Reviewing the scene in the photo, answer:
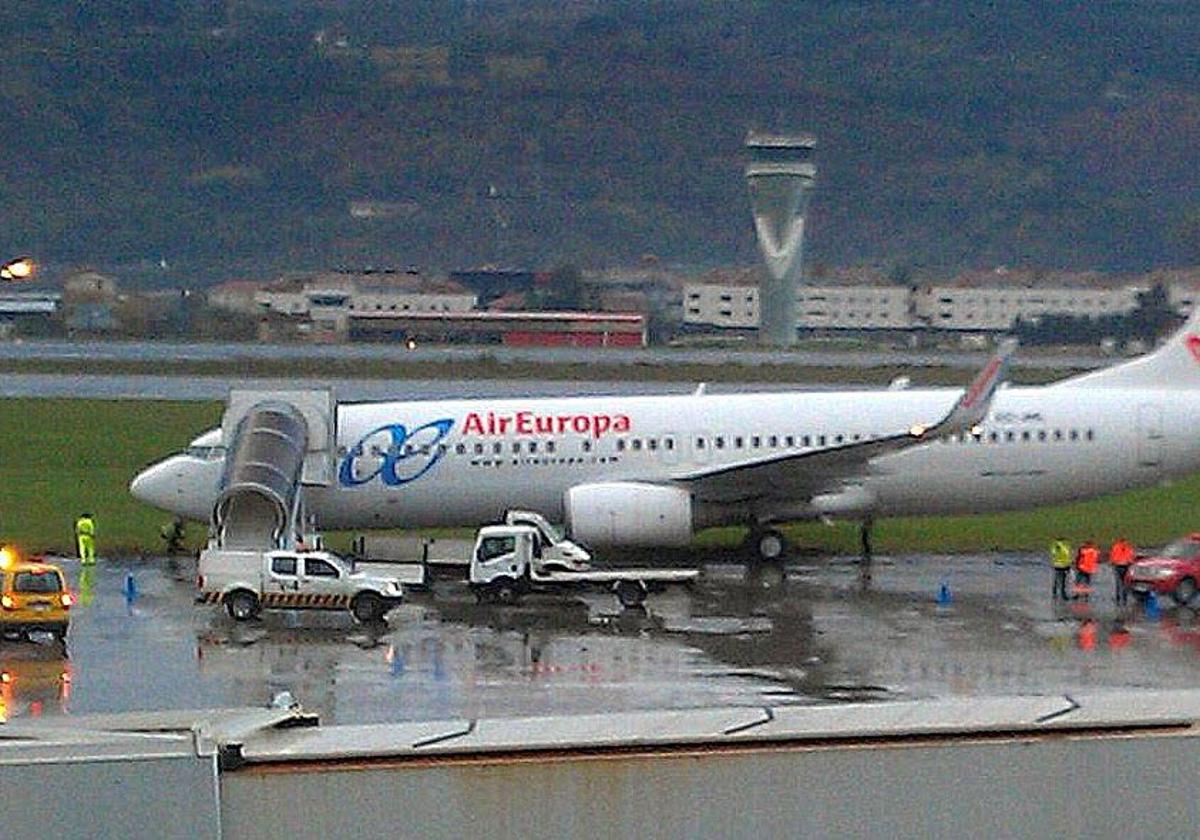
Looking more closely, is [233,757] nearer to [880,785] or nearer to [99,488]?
Answer: [880,785]

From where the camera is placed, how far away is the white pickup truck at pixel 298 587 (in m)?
31.1

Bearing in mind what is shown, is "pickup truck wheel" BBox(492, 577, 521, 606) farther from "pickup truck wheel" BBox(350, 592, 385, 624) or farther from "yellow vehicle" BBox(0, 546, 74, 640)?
"yellow vehicle" BBox(0, 546, 74, 640)

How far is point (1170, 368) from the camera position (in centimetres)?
4022

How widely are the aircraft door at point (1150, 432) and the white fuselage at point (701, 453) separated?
0.05ft

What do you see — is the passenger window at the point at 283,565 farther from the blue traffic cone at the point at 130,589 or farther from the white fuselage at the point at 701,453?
the white fuselage at the point at 701,453

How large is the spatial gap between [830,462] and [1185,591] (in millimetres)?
6452

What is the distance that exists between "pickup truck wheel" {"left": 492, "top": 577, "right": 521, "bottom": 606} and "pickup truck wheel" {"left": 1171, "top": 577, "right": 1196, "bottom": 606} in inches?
344

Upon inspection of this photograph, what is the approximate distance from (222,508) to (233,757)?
79.1 ft

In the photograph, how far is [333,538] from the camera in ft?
135

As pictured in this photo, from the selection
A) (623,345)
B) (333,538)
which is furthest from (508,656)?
(623,345)

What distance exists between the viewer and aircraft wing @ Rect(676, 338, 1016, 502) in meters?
36.8

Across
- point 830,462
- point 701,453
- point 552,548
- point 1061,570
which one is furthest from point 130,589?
point 1061,570

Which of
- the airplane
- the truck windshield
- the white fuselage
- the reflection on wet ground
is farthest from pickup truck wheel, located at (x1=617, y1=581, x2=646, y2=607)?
the white fuselage

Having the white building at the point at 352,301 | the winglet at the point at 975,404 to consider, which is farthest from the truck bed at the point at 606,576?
the white building at the point at 352,301
